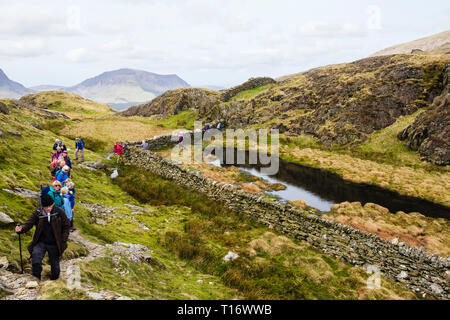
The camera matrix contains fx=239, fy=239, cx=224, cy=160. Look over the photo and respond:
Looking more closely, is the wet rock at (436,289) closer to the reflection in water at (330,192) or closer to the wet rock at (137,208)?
the reflection in water at (330,192)

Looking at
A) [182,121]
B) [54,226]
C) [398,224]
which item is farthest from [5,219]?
[182,121]

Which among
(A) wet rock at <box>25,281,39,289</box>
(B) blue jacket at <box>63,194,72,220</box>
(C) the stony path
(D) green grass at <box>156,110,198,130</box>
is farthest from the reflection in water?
(D) green grass at <box>156,110,198,130</box>

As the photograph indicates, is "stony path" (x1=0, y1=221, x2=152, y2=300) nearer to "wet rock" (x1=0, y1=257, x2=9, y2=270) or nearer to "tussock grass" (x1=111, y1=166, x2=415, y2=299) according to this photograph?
"wet rock" (x1=0, y1=257, x2=9, y2=270)

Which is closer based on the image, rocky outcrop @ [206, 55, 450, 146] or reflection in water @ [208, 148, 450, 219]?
reflection in water @ [208, 148, 450, 219]

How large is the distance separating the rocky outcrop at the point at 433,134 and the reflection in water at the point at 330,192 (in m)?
10.5

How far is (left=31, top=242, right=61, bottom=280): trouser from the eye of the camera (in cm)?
638

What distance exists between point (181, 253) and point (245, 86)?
62.9 m

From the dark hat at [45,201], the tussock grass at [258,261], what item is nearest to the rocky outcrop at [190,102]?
the tussock grass at [258,261]

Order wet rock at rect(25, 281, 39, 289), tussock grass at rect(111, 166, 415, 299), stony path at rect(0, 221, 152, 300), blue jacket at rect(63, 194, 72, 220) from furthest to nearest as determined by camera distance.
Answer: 1. tussock grass at rect(111, 166, 415, 299)
2. blue jacket at rect(63, 194, 72, 220)
3. wet rock at rect(25, 281, 39, 289)
4. stony path at rect(0, 221, 152, 300)

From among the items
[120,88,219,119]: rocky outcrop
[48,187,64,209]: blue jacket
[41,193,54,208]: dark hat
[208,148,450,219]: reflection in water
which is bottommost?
[208,148,450,219]: reflection in water

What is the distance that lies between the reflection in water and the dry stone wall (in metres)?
6.95

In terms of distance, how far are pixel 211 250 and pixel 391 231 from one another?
12990 mm

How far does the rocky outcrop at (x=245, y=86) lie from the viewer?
62906 millimetres
